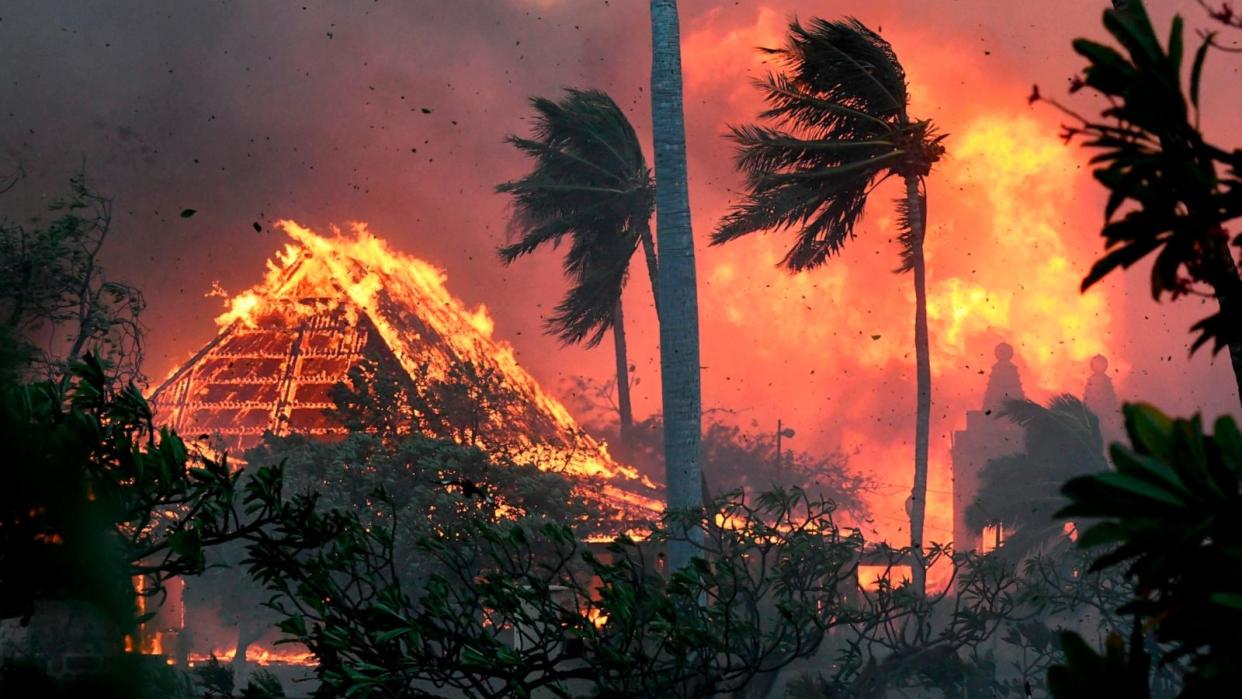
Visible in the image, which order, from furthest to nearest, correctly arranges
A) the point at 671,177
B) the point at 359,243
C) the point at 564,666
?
the point at 359,243 < the point at 671,177 < the point at 564,666

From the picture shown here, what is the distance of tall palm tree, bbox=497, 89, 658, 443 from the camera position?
105 ft

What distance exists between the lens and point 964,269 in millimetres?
65750

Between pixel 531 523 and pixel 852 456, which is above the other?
pixel 852 456

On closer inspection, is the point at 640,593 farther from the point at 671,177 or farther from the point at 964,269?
the point at 964,269

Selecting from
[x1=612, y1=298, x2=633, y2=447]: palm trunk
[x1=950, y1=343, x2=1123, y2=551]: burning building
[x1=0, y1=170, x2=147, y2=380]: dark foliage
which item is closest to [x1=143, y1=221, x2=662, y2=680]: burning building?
[x1=612, y1=298, x2=633, y2=447]: palm trunk

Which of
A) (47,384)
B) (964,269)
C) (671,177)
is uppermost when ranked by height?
(964,269)

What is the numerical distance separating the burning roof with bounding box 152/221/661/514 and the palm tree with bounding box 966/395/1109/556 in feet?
29.2

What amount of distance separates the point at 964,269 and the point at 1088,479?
65817 millimetres

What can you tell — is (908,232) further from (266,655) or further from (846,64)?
(266,655)

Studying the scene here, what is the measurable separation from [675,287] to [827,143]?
6.12m

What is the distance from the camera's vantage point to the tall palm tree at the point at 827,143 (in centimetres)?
2267

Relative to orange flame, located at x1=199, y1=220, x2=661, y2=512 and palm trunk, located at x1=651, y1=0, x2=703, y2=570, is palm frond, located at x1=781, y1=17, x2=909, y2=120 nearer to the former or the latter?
palm trunk, located at x1=651, y1=0, x2=703, y2=570

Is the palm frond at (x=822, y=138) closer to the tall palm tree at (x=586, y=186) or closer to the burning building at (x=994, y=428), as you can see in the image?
the tall palm tree at (x=586, y=186)

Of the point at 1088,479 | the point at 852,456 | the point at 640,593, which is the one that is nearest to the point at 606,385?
the point at 852,456
